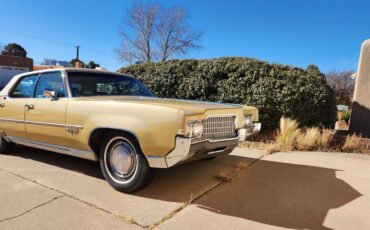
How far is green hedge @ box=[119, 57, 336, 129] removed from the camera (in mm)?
7195

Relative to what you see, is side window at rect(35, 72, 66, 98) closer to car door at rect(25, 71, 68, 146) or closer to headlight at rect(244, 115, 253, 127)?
car door at rect(25, 71, 68, 146)

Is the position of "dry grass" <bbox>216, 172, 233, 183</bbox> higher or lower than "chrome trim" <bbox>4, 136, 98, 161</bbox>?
lower

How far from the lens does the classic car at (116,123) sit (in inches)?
123

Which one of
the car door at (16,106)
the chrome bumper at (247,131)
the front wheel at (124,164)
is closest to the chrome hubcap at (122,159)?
the front wheel at (124,164)

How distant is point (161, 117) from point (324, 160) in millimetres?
3758

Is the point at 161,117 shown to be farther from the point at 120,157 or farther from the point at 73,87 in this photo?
the point at 73,87

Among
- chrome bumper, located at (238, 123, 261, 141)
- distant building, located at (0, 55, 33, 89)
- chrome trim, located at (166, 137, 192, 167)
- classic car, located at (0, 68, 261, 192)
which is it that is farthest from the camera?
distant building, located at (0, 55, 33, 89)

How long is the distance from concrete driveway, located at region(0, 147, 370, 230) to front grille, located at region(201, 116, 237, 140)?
708 mm

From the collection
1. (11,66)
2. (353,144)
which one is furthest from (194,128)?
(11,66)

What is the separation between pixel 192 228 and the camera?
2730mm

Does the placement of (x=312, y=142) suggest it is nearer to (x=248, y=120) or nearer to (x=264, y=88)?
(x=264, y=88)

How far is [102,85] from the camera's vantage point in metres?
4.61

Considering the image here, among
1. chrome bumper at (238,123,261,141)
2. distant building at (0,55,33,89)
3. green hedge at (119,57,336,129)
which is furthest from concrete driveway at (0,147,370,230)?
distant building at (0,55,33,89)

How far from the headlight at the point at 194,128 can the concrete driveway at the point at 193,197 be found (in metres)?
0.80
